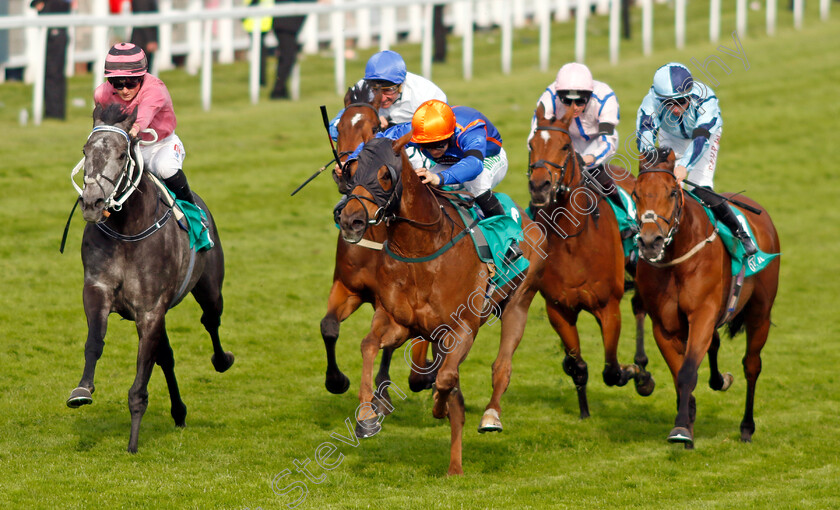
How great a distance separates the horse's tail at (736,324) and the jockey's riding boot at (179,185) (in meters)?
3.92

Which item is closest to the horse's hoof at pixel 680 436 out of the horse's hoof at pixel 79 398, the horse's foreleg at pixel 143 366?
the horse's foreleg at pixel 143 366

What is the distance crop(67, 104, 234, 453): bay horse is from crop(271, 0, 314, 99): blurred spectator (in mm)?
10194

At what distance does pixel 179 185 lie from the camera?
7.50 meters

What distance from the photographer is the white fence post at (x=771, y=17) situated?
24.3m

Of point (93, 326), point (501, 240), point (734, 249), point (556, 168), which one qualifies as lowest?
point (93, 326)

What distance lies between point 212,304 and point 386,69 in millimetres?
2124

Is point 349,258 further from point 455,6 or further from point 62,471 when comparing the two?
point 455,6

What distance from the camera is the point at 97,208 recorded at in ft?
20.6

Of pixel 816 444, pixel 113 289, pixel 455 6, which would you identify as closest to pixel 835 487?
pixel 816 444

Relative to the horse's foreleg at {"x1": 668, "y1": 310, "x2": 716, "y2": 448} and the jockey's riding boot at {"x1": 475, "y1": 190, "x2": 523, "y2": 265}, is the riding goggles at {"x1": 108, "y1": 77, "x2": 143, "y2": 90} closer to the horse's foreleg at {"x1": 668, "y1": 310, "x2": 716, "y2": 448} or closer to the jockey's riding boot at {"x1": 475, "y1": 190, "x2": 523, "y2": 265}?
the jockey's riding boot at {"x1": 475, "y1": 190, "x2": 523, "y2": 265}

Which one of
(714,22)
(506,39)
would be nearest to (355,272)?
(506,39)

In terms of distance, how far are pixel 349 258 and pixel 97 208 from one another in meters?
1.78

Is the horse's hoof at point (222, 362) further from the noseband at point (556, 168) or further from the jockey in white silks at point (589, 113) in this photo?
the jockey in white silks at point (589, 113)

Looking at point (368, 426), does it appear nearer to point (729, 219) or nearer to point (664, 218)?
point (664, 218)
